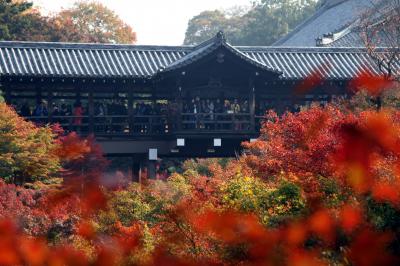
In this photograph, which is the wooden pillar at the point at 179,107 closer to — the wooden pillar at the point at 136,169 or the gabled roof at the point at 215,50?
the gabled roof at the point at 215,50

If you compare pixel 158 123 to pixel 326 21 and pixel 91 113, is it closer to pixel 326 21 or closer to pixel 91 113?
pixel 91 113

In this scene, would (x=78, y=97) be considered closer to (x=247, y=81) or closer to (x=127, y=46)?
(x=127, y=46)

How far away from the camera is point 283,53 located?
30.3 meters

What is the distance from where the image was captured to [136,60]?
91.8ft

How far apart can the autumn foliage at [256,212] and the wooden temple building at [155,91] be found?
566 cm

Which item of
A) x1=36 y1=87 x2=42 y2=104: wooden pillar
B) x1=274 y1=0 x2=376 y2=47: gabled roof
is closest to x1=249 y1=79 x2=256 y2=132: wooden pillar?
x1=36 y1=87 x2=42 y2=104: wooden pillar

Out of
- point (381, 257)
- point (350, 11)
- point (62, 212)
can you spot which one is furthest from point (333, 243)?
point (350, 11)

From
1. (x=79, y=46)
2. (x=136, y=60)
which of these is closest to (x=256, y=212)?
(x=136, y=60)

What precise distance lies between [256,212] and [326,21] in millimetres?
37952

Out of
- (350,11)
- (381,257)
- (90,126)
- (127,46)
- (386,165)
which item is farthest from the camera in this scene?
(350,11)

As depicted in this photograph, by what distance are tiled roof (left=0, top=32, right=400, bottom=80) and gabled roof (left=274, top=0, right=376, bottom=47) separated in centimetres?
1442

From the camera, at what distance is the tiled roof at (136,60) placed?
86.5 ft

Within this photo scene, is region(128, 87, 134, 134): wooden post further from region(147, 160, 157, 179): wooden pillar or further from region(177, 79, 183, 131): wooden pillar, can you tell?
region(177, 79, 183, 131): wooden pillar

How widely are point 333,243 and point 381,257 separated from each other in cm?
73
